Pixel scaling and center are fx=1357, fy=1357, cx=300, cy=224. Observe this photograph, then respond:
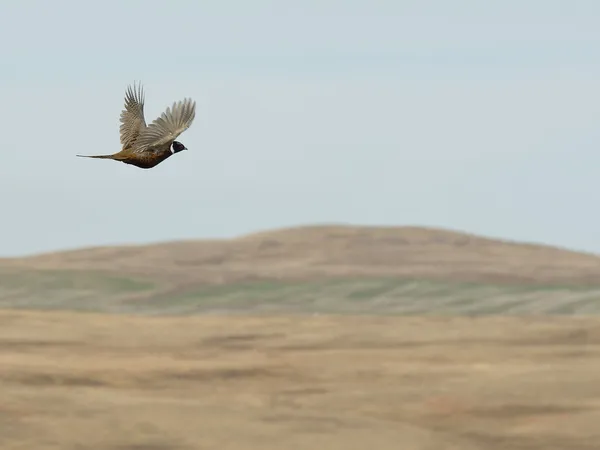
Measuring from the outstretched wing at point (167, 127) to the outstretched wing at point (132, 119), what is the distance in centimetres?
15

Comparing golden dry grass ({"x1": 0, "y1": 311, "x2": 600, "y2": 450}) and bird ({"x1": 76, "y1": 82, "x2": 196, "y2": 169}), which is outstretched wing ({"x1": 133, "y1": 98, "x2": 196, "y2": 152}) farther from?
golden dry grass ({"x1": 0, "y1": 311, "x2": 600, "y2": 450})

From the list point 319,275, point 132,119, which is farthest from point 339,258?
point 132,119

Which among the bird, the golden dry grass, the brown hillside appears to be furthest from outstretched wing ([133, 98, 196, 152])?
the brown hillside

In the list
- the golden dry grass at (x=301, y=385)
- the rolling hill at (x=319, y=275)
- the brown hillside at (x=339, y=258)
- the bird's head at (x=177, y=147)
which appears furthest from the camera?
the brown hillside at (x=339, y=258)

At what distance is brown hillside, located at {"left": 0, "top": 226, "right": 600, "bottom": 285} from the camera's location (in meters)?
37.9

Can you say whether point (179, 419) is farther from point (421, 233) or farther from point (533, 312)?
point (421, 233)

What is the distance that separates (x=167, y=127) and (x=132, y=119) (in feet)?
3.09

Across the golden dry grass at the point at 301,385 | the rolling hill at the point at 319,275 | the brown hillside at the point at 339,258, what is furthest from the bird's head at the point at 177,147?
the brown hillside at the point at 339,258

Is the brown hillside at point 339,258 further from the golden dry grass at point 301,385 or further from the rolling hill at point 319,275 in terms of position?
the golden dry grass at point 301,385

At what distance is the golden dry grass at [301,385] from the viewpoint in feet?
49.2

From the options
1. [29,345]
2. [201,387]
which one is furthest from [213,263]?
[201,387]

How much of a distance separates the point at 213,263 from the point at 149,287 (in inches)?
166

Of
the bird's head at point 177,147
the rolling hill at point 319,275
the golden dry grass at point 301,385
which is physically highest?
the rolling hill at point 319,275

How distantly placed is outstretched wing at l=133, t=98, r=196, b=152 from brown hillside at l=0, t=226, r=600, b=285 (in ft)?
83.2
